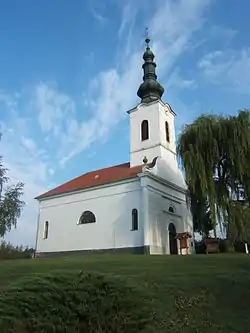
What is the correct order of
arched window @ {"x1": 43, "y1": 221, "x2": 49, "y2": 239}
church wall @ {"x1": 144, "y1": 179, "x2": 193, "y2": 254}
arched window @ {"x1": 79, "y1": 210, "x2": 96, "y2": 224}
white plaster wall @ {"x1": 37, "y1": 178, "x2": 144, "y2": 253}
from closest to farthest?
church wall @ {"x1": 144, "y1": 179, "x2": 193, "y2": 254}
white plaster wall @ {"x1": 37, "y1": 178, "x2": 144, "y2": 253}
arched window @ {"x1": 79, "y1": 210, "x2": 96, "y2": 224}
arched window @ {"x1": 43, "y1": 221, "x2": 49, "y2": 239}

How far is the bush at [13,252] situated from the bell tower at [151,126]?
11.5 meters

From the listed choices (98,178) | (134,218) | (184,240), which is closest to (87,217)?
(98,178)

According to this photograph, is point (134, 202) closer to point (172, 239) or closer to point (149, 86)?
point (172, 239)

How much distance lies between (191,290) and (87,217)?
19418 mm

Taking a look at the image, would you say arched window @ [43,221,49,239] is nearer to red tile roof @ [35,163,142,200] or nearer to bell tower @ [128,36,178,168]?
red tile roof @ [35,163,142,200]

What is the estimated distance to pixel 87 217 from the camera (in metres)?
28.6

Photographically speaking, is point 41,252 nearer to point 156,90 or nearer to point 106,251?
point 106,251

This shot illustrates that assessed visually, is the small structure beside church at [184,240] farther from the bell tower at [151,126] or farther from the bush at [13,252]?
the bush at [13,252]

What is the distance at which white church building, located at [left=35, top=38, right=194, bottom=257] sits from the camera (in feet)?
85.6

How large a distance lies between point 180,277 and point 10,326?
292 inches

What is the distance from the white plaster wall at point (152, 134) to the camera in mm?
30922

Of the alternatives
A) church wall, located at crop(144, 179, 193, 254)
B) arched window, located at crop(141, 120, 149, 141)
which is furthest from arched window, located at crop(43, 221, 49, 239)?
arched window, located at crop(141, 120, 149, 141)

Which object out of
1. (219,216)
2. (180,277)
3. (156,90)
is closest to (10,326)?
(180,277)

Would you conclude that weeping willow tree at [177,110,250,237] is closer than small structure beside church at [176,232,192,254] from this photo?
Yes
